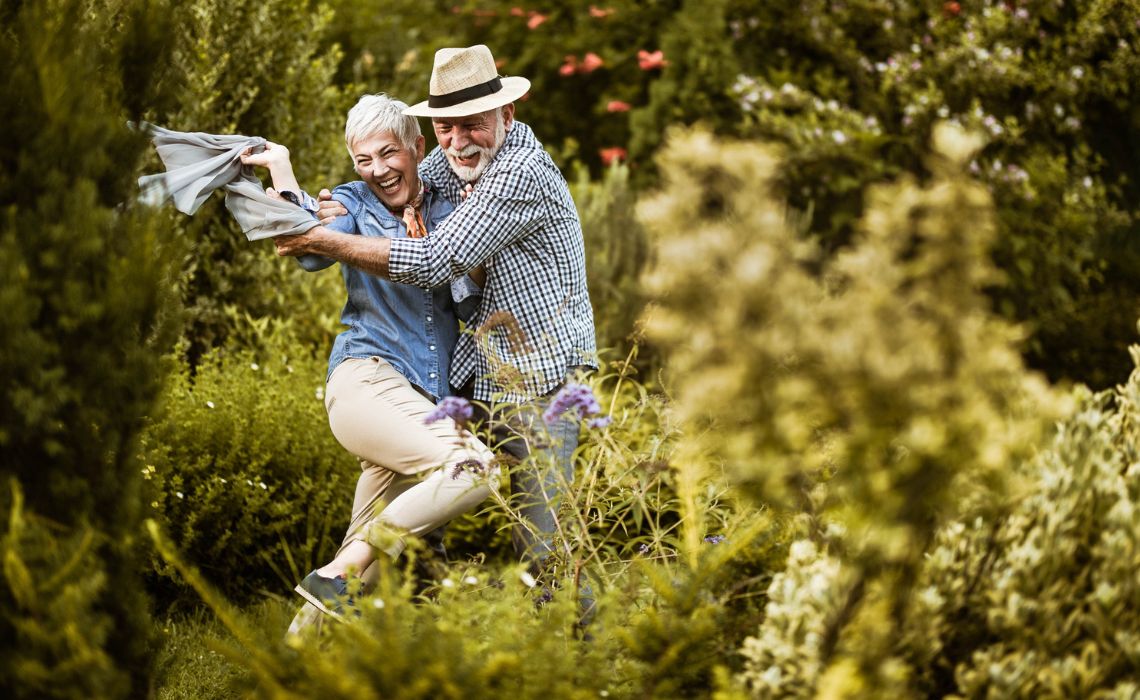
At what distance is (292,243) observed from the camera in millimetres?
3387

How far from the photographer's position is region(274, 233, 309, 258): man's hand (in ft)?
11.1

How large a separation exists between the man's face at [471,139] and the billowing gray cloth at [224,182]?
501mm

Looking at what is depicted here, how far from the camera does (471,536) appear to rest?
4855 mm

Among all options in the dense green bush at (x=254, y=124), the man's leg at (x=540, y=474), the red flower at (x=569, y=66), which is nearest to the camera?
the man's leg at (x=540, y=474)

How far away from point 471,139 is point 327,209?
19.2 inches

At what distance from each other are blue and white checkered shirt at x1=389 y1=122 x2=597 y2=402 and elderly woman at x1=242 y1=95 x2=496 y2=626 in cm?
11

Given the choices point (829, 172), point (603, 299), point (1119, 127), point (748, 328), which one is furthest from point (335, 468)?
point (1119, 127)

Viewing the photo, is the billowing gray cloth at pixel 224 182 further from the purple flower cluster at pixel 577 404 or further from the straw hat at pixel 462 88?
the purple flower cluster at pixel 577 404

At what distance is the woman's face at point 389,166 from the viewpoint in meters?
3.60

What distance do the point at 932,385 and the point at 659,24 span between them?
773 cm

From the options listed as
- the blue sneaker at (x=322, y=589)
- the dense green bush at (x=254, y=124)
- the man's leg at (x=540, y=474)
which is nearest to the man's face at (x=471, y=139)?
the man's leg at (x=540, y=474)

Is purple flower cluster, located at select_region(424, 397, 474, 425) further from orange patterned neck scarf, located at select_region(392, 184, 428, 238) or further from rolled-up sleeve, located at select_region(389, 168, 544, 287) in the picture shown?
orange patterned neck scarf, located at select_region(392, 184, 428, 238)

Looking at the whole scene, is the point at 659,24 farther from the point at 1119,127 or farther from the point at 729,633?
the point at 729,633

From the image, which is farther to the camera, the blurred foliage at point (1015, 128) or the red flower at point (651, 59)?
the red flower at point (651, 59)
